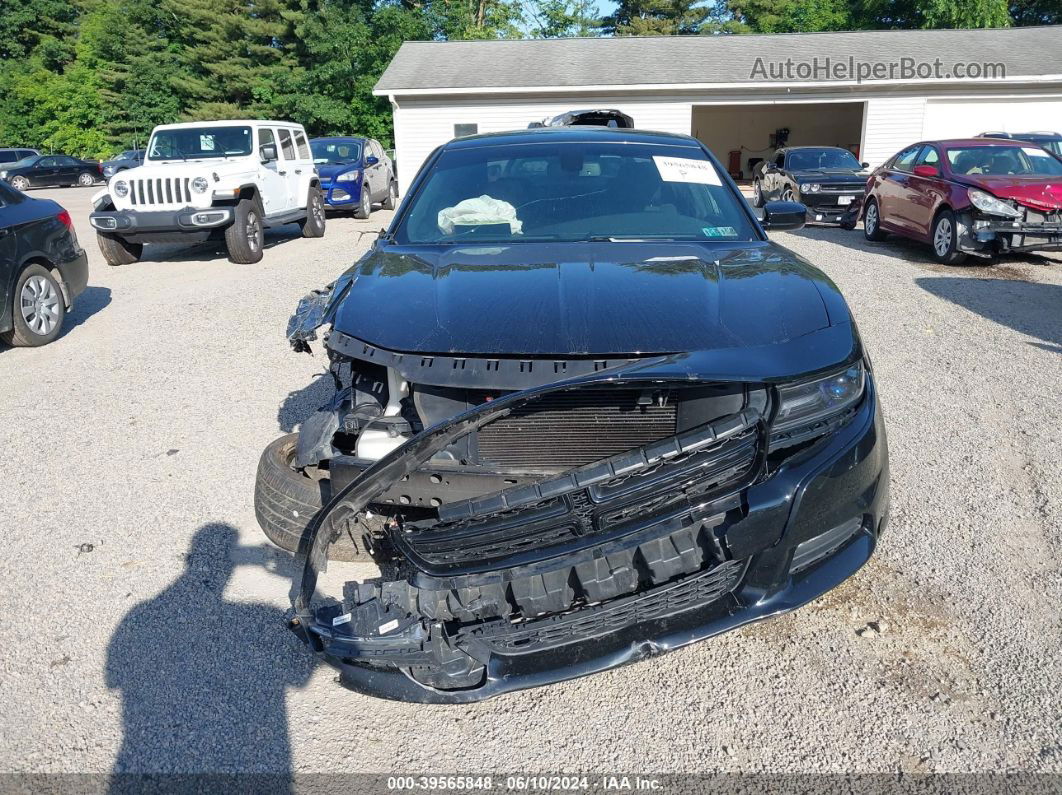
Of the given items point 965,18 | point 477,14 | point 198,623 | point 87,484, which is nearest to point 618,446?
point 198,623

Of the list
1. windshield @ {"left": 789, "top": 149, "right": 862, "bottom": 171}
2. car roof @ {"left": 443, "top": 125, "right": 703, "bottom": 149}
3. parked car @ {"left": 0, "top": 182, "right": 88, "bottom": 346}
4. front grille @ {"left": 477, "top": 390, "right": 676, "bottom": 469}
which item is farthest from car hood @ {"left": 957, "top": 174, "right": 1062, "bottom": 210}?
parked car @ {"left": 0, "top": 182, "right": 88, "bottom": 346}

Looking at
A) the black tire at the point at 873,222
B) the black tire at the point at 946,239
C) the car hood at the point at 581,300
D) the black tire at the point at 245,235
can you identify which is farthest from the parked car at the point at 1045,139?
the car hood at the point at 581,300

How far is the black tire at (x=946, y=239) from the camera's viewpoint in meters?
10.8

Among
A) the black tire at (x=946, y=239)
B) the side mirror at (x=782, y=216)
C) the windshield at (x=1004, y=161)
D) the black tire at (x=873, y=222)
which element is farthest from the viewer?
the black tire at (x=873, y=222)

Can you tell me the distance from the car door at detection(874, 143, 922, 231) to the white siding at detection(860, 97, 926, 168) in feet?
40.7

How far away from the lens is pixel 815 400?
2602 mm

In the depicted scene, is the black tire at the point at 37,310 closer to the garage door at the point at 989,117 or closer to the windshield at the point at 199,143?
the windshield at the point at 199,143

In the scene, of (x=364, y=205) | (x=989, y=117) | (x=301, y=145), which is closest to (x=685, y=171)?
(x=301, y=145)

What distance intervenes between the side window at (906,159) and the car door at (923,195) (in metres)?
0.11

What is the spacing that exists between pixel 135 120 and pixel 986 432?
49.1 meters

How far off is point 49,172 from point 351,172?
2281cm

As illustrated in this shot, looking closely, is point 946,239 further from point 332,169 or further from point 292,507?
point 332,169

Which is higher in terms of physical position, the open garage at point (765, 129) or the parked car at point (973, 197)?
the parked car at point (973, 197)

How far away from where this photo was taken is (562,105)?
24016 mm
